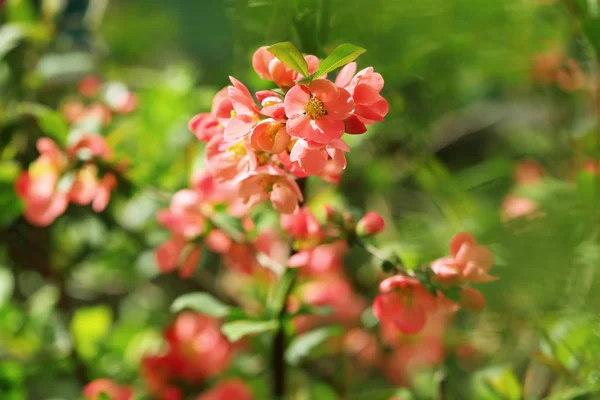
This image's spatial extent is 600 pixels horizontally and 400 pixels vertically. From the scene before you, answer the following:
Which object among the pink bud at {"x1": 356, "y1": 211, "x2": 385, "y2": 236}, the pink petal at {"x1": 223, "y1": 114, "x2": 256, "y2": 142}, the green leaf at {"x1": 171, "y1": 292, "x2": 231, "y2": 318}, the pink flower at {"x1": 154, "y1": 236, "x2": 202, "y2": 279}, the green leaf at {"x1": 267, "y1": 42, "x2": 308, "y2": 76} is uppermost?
the green leaf at {"x1": 267, "y1": 42, "x2": 308, "y2": 76}

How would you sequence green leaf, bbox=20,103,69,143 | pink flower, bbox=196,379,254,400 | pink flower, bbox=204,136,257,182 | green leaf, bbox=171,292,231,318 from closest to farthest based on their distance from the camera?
pink flower, bbox=204,136,257,182 < green leaf, bbox=171,292,231,318 < green leaf, bbox=20,103,69,143 < pink flower, bbox=196,379,254,400

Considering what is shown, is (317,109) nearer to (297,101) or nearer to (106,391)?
(297,101)

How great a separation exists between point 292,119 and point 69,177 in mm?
358

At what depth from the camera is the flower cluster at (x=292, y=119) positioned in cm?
39

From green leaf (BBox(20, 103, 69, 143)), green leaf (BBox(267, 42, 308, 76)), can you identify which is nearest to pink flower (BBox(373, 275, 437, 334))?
green leaf (BBox(267, 42, 308, 76))

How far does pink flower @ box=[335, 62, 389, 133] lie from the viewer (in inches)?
15.7

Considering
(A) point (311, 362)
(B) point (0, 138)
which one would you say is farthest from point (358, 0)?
(A) point (311, 362)

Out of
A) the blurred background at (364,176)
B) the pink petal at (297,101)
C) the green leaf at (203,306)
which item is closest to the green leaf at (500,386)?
the blurred background at (364,176)

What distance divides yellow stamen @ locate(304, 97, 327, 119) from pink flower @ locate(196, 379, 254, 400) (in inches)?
22.6

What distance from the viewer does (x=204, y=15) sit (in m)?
0.53

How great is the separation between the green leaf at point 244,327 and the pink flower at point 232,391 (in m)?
0.31

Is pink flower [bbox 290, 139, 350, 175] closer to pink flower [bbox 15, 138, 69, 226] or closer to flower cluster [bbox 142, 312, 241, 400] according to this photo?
pink flower [bbox 15, 138, 69, 226]

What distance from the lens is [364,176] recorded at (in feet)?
3.84

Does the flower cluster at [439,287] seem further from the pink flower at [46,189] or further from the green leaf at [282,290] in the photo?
the pink flower at [46,189]
